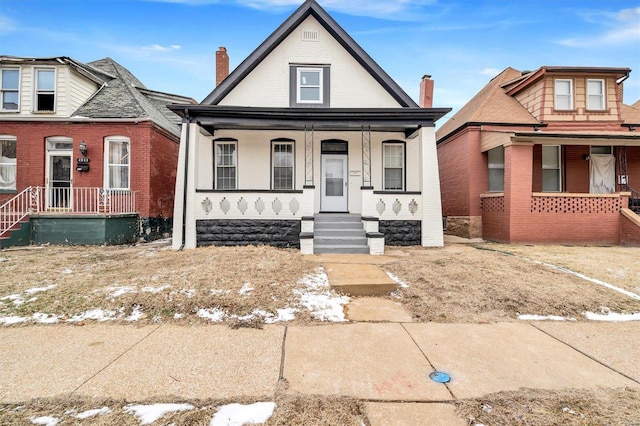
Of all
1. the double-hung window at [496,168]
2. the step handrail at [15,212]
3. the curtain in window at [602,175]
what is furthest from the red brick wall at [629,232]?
the step handrail at [15,212]

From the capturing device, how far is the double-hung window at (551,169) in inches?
511

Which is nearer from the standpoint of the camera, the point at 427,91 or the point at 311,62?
the point at 311,62

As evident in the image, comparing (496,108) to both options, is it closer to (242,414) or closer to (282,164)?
(282,164)

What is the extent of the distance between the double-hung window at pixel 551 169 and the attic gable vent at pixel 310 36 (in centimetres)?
1064

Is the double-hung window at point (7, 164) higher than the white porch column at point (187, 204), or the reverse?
the double-hung window at point (7, 164)

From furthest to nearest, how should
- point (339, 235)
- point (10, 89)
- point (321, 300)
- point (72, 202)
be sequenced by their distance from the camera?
point (10, 89), point (72, 202), point (339, 235), point (321, 300)

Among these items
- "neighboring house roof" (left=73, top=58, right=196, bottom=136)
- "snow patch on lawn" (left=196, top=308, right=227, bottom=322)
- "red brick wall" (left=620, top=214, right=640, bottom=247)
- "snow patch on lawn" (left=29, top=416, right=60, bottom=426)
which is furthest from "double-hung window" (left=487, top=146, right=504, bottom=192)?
"snow patch on lawn" (left=29, top=416, right=60, bottom=426)

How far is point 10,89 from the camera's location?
12.2 metres

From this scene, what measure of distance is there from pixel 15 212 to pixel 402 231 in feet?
45.9

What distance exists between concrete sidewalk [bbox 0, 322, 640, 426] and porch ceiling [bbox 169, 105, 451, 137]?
7493mm

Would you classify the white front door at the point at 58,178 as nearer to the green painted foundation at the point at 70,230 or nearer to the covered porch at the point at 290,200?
the green painted foundation at the point at 70,230

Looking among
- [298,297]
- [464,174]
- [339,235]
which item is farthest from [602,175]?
[298,297]

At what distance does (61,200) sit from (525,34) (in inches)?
921

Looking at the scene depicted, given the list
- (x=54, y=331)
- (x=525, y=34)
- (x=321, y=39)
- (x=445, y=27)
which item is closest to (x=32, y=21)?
(x=321, y=39)
